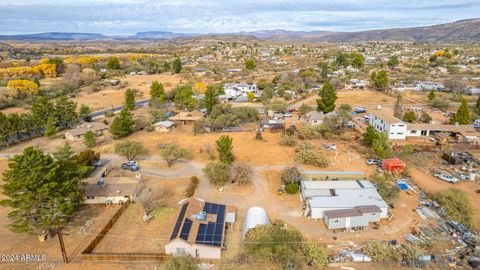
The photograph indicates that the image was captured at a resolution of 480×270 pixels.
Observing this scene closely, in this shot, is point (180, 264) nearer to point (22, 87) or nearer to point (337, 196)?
point (337, 196)

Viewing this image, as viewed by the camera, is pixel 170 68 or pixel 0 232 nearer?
pixel 0 232

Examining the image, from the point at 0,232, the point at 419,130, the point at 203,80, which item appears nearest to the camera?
the point at 0,232

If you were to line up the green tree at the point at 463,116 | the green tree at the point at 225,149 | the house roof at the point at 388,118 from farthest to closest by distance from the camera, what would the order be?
the green tree at the point at 463,116
the house roof at the point at 388,118
the green tree at the point at 225,149

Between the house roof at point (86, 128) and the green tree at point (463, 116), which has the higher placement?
the green tree at point (463, 116)

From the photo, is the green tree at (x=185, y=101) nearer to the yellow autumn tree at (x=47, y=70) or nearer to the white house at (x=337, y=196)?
the white house at (x=337, y=196)

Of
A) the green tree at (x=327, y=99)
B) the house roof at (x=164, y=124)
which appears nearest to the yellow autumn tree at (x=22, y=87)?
the house roof at (x=164, y=124)

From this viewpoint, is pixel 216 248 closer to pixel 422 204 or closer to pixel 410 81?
pixel 422 204

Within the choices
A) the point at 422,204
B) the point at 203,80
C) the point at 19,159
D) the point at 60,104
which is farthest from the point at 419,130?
the point at 203,80
